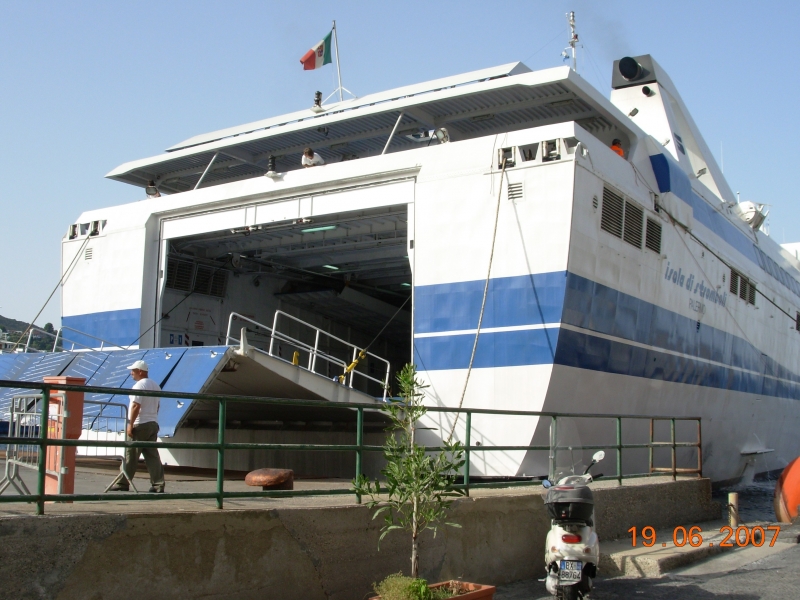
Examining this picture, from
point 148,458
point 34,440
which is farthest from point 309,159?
point 34,440

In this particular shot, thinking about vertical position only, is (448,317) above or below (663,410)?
above

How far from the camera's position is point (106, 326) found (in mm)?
16922

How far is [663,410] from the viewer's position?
15625mm

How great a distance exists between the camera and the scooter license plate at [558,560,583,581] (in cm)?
643

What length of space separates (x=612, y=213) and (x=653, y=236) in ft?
6.26

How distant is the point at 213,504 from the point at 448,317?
7.05 m

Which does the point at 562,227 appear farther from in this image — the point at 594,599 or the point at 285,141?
the point at 285,141

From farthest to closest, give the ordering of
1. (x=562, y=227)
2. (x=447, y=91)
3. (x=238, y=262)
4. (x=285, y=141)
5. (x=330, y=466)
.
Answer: (x=238, y=262) < (x=285, y=141) < (x=330, y=466) < (x=447, y=91) < (x=562, y=227)

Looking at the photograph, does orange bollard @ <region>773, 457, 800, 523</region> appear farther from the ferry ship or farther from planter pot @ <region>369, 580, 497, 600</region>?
planter pot @ <region>369, 580, 497, 600</region>

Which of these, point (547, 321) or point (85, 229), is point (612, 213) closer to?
point (547, 321)

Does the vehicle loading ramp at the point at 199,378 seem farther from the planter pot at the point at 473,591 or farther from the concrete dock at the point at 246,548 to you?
the planter pot at the point at 473,591

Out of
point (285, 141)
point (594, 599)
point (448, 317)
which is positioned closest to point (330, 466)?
point (448, 317)
